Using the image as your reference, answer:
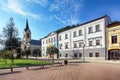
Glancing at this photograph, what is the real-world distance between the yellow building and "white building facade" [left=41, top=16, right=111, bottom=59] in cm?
112

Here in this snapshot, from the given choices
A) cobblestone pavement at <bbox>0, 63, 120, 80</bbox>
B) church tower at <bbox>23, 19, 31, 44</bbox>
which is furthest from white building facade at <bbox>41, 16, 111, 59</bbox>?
church tower at <bbox>23, 19, 31, 44</bbox>

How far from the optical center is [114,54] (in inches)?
1471

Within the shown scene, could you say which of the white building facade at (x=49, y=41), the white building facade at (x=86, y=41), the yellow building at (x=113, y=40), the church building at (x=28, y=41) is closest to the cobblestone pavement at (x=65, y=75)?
the yellow building at (x=113, y=40)

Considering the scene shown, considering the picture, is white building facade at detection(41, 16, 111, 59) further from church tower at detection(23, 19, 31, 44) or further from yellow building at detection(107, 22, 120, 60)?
church tower at detection(23, 19, 31, 44)

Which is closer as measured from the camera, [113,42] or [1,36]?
[113,42]

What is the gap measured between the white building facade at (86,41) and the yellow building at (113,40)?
1124 mm

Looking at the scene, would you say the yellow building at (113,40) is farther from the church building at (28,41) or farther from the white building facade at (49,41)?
the church building at (28,41)

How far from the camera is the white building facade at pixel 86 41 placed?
130 feet

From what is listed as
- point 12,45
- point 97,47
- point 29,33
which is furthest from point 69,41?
point 29,33

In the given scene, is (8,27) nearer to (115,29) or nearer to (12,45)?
(12,45)

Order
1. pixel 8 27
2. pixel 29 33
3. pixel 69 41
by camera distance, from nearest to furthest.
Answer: pixel 69 41 → pixel 8 27 → pixel 29 33

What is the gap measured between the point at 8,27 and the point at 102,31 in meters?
33.4

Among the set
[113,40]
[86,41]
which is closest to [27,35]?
[86,41]

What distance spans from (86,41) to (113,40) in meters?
9.34
